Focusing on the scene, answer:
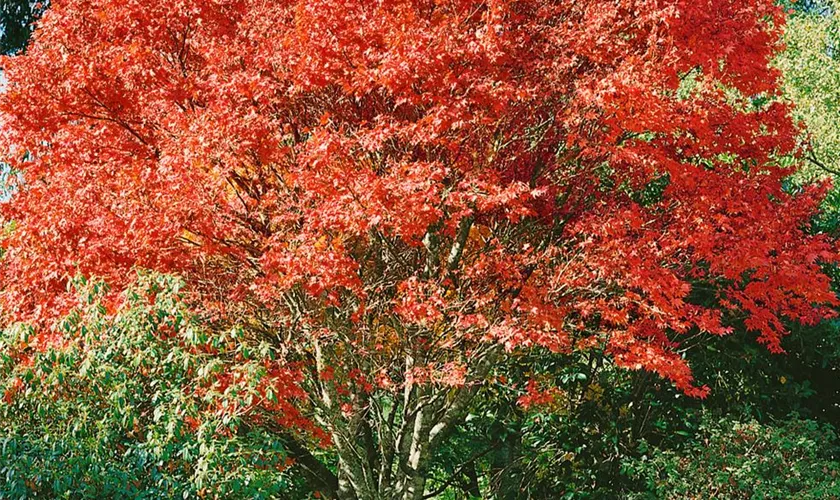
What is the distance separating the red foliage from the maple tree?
0.11 feet

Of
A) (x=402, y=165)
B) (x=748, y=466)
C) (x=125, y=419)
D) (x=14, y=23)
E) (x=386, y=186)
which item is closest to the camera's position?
(x=125, y=419)

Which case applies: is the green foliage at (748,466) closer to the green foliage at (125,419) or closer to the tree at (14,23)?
the green foliage at (125,419)

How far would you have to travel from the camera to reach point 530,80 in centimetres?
900

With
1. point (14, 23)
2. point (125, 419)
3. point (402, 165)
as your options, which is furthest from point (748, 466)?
point (14, 23)

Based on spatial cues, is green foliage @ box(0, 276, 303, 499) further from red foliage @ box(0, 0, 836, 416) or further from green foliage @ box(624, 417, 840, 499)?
green foliage @ box(624, 417, 840, 499)

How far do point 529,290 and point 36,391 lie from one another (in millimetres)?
4588

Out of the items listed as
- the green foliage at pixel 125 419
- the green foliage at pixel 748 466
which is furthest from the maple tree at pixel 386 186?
the green foliage at pixel 748 466

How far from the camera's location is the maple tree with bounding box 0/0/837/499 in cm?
821

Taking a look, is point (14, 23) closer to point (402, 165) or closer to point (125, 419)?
point (402, 165)

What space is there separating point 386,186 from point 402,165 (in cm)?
32

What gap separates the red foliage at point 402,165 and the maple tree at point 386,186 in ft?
0.11

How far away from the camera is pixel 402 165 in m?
8.14

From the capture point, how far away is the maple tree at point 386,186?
8211mm

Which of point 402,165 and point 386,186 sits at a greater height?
point 402,165
